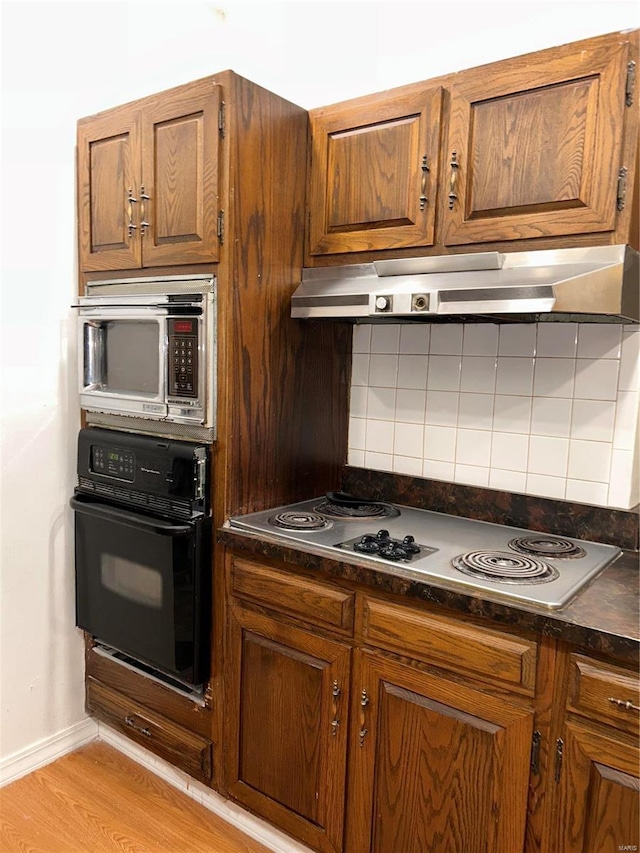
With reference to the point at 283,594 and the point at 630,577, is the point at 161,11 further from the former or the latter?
the point at 630,577

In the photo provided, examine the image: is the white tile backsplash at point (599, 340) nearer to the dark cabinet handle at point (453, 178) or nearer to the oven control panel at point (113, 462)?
the dark cabinet handle at point (453, 178)

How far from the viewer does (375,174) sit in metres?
1.77

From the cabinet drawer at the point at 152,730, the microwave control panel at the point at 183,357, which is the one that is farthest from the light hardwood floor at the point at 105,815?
the microwave control panel at the point at 183,357

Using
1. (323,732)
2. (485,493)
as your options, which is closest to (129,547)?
(323,732)

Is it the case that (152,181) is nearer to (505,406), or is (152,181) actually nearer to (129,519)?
(129,519)

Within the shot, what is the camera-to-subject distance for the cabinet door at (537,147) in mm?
1413

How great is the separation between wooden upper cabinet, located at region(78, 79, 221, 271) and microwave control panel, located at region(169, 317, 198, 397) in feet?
0.61

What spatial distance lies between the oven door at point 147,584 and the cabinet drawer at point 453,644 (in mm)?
555

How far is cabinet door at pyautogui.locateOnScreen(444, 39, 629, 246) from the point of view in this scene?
4.64ft

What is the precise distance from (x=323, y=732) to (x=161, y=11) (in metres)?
2.46

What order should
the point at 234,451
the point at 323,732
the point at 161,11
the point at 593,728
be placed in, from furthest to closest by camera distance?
the point at 161,11 → the point at 234,451 → the point at 323,732 → the point at 593,728

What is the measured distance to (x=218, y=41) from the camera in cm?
237

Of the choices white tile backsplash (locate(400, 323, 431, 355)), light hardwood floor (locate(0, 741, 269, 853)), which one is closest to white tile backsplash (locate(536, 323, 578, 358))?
white tile backsplash (locate(400, 323, 431, 355))

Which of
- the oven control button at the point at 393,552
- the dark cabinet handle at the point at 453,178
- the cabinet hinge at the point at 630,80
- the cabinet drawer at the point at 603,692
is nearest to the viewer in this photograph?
the cabinet drawer at the point at 603,692
